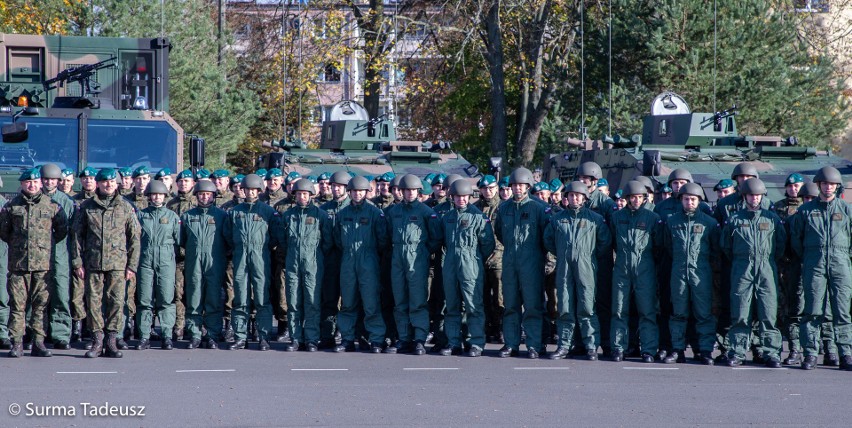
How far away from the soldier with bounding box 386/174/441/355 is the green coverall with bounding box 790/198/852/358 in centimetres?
336

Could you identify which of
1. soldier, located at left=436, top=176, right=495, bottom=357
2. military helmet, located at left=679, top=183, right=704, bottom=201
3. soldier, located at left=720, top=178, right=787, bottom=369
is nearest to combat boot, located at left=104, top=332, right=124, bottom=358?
soldier, located at left=436, top=176, right=495, bottom=357

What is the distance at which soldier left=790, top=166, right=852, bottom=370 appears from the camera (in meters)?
10.4

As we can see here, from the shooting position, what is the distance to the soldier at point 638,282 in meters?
10.9

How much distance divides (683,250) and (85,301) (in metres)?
5.43

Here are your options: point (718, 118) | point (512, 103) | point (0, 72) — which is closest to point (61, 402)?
point (0, 72)

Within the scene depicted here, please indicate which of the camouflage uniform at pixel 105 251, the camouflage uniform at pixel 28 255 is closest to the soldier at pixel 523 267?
the camouflage uniform at pixel 105 251

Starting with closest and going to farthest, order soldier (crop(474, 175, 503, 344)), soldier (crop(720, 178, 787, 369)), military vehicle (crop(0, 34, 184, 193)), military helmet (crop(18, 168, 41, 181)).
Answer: soldier (crop(720, 178, 787, 369)) → military helmet (crop(18, 168, 41, 181)) → soldier (crop(474, 175, 503, 344)) → military vehicle (crop(0, 34, 184, 193))

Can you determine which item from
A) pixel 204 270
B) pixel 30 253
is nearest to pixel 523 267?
pixel 204 270

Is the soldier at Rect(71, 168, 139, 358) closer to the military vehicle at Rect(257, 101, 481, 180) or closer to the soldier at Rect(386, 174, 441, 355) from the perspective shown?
the soldier at Rect(386, 174, 441, 355)

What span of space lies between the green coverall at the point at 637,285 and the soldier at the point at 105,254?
438 centimetres

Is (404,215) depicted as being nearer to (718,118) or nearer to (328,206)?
(328,206)

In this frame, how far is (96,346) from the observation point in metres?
10.8

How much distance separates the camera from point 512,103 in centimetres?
3183

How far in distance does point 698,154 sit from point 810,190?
473 centimetres
